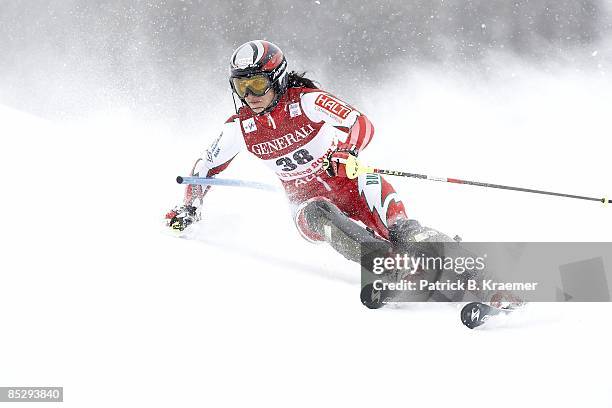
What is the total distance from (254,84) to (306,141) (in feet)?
1.58

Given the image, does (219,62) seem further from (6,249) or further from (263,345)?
(263,345)

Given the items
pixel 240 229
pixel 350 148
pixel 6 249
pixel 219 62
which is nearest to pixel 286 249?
pixel 240 229

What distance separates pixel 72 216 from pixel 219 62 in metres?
8.71

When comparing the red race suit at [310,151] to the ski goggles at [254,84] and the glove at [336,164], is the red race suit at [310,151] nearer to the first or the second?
the ski goggles at [254,84]

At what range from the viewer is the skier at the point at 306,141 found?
3762mm

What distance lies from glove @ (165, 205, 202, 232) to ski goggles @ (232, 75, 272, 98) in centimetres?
105

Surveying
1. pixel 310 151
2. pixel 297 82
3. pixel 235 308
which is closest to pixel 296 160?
pixel 310 151

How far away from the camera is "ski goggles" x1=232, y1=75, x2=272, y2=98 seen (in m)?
3.94

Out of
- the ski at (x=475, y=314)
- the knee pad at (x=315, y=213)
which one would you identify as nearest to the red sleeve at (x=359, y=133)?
the knee pad at (x=315, y=213)

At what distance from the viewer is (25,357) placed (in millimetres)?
2445

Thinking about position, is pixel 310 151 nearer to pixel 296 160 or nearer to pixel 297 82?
pixel 296 160

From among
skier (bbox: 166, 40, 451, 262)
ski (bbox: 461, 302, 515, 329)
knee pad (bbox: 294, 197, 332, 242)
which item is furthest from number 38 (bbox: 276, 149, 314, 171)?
ski (bbox: 461, 302, 515, 329)

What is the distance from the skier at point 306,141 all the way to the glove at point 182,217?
52cm

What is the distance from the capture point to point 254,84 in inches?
156
